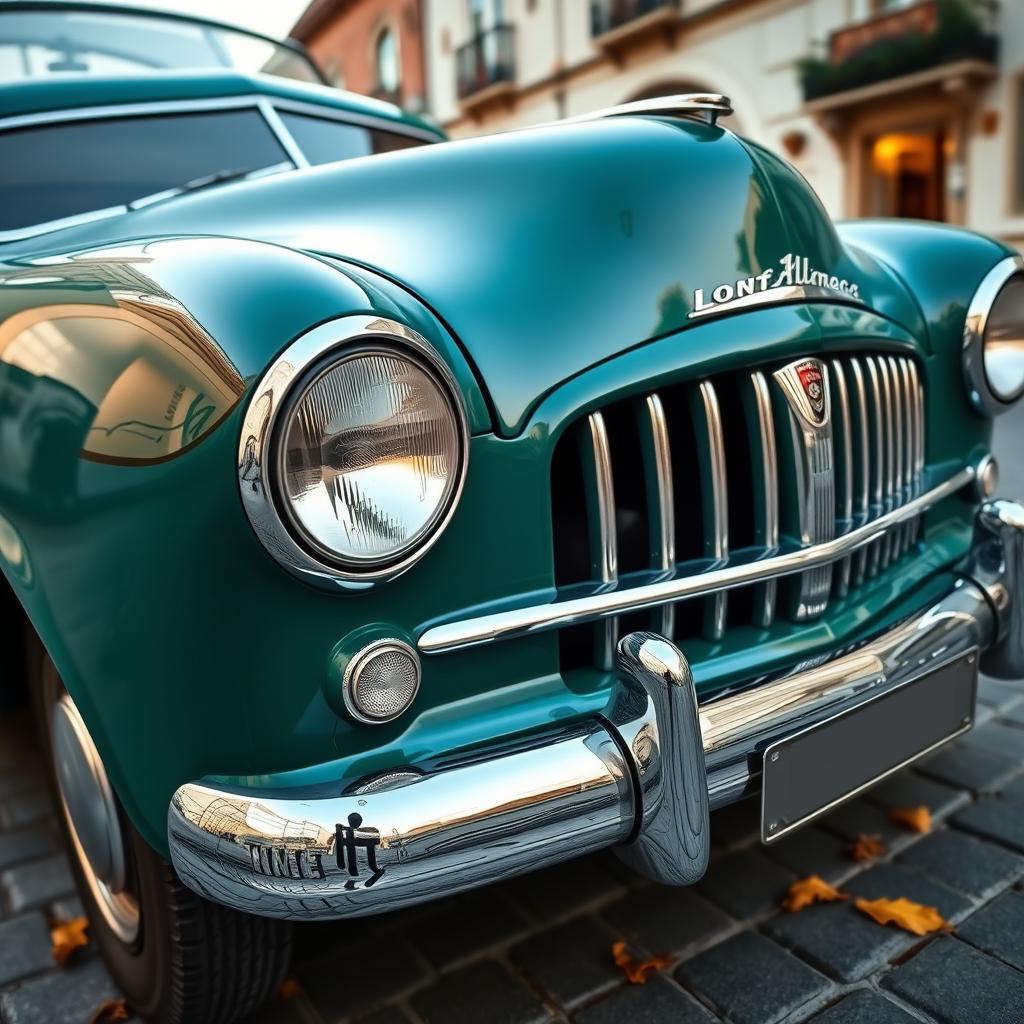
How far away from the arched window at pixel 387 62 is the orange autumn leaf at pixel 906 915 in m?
21.6

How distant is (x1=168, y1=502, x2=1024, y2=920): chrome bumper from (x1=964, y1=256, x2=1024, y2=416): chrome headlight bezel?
94 cm

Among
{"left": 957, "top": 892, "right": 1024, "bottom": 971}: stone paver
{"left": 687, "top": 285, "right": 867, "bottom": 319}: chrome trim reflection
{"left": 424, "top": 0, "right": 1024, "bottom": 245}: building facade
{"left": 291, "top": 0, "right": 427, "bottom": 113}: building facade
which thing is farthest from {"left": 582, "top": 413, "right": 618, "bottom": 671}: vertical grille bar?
{"left": 291, "top": 0, "right": 427, "bottom": 113}: building facade

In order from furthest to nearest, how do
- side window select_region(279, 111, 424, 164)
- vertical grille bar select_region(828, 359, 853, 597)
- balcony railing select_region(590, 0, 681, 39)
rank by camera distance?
1. balcony railing select_region(590, 0, 681, 39)
2. side window select_region(279, 111, 424, 164)
3. vertical grille bar select_region(828, 359, 853, 597)

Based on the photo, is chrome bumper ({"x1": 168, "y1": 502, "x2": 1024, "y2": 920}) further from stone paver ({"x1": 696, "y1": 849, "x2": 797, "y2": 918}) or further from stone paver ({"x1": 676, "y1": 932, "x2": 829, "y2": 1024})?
stone paver ({"x1": 696, "y1": 849, "x2": 797, "y2": 918})

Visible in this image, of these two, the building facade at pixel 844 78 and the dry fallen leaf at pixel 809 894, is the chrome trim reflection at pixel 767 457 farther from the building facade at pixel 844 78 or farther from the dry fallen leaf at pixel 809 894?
the building facade at pixel 844 78

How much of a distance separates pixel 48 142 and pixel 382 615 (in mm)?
1696

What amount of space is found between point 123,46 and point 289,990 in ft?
9.07

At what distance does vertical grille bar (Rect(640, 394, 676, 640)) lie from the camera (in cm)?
144

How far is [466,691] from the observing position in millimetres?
1312

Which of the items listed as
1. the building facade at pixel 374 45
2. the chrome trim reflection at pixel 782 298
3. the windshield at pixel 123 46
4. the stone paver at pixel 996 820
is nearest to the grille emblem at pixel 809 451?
the chrome trim reflection at pixel 782 298

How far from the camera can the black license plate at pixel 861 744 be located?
58.4 inches

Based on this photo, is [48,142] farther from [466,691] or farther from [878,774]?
[878,774]

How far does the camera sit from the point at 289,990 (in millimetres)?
1679

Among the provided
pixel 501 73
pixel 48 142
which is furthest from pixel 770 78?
pixel 48 142
